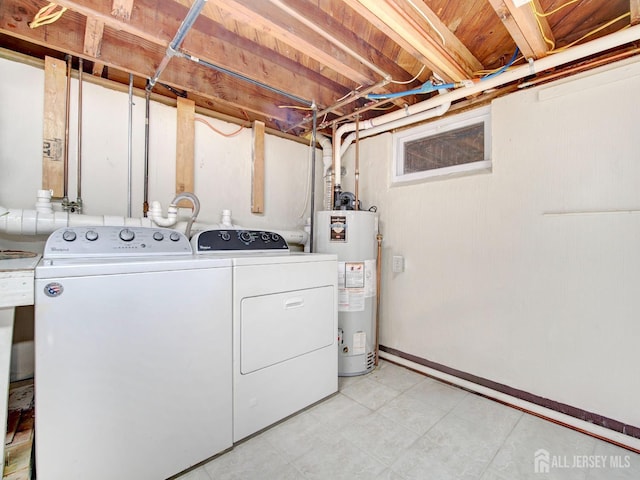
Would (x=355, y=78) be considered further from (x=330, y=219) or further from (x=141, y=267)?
(x=141, y=267)

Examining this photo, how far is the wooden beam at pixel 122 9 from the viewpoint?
129cm

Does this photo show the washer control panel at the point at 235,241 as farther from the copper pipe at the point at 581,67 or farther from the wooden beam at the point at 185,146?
the copper pipe at the point at 581,67

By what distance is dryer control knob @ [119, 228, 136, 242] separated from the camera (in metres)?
1.30

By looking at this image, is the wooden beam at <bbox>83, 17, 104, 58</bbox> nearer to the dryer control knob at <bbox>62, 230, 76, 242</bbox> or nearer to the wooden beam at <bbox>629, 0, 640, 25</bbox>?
the dryer control knob at <bbox>62, 230, 76, 242</bbox>

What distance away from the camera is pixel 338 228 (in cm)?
219

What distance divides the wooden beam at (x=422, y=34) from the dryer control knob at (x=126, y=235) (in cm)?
150

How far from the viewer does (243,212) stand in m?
2.41

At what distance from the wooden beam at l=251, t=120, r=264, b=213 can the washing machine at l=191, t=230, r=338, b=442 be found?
648mm

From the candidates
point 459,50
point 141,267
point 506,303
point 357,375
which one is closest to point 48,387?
point 141,267

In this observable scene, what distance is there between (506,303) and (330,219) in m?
1.33

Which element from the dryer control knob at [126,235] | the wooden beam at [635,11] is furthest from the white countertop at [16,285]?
the wooden beam at [635,11]

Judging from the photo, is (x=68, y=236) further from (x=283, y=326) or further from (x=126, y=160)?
(x=283, y=326)

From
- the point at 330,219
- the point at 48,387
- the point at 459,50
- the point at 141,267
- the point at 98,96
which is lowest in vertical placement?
the point at 48,387

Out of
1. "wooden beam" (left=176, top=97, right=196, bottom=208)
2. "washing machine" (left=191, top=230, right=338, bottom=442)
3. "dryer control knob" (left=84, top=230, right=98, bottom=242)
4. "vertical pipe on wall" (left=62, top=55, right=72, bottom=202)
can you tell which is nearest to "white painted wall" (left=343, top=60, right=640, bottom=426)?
"washing machine" (left=191, top=230, right=338, bottom=442)
